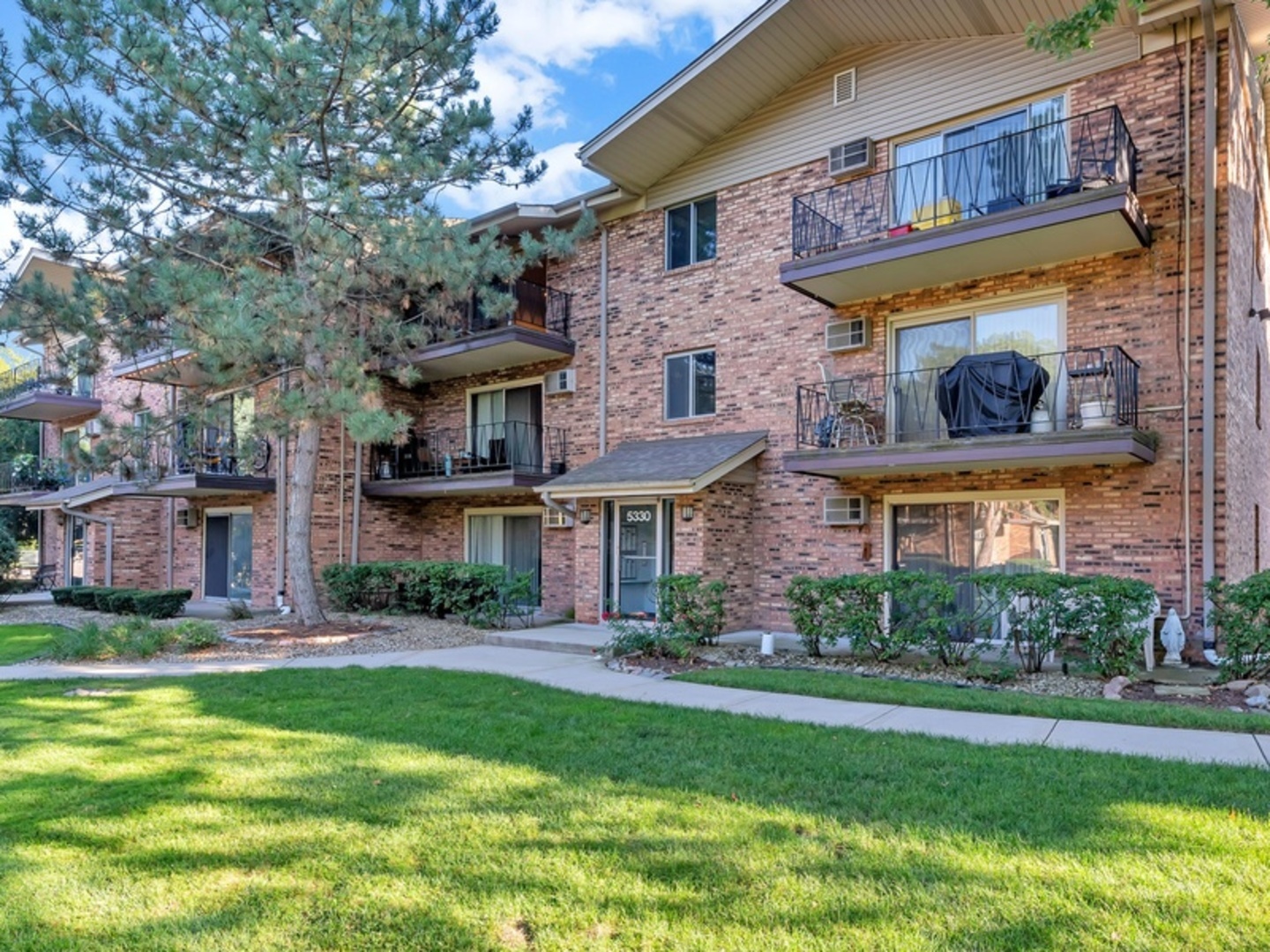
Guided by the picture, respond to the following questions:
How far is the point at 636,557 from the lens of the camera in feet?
45.2

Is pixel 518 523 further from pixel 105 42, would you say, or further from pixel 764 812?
pixel 764 812

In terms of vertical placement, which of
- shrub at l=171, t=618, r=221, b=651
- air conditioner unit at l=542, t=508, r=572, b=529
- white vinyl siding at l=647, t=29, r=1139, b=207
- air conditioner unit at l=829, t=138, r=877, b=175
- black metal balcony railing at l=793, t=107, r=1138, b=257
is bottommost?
shrub at l=171, t=618, r=221, b=651

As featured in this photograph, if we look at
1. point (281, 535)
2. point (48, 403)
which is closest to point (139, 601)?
point (281, 535)

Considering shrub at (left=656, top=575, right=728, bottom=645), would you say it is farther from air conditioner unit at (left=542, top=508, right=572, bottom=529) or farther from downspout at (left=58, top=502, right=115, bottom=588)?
downspout at (left=58, top=502, right=115, bottom=588)

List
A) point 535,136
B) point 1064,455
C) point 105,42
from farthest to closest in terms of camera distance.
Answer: point 535,136 < point 105,42 < point 1064,455

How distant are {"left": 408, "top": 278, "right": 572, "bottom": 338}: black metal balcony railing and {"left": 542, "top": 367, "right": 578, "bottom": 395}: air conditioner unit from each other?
0.73 meters

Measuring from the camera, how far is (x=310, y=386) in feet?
42.9

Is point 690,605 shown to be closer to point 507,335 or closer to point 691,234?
point 507,335

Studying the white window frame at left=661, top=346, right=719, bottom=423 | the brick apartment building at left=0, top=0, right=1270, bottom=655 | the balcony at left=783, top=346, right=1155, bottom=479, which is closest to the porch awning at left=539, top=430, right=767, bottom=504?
the brick apartment building at left=0, top=0, right=1270, bottom=655

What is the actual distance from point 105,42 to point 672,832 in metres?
12.5

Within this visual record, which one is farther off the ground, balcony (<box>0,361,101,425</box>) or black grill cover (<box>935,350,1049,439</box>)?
balcony (<box>0,361,101,425</box>)

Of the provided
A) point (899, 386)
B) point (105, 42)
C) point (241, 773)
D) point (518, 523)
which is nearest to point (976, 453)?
point (899, 386)

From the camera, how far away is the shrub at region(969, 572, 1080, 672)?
8.46 metres

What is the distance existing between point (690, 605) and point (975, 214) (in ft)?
21.9
